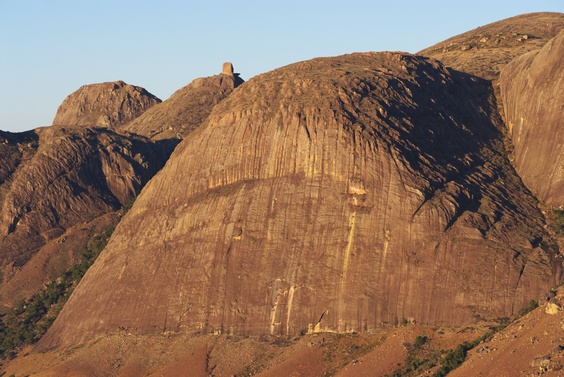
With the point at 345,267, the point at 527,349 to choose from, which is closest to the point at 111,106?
the point at 345,267

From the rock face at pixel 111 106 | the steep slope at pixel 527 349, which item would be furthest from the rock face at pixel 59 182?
the steep slope at pixel 527 349

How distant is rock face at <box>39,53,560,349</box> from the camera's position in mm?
81000

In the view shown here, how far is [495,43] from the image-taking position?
133375 mm

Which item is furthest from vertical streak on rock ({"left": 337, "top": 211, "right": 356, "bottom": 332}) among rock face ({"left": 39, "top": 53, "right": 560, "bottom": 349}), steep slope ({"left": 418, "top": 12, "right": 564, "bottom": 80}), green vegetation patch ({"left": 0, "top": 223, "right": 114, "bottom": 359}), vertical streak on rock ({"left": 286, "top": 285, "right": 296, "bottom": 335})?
steep slope ({"left": 418, "top": 12, "right": 564, "bottom": 80})

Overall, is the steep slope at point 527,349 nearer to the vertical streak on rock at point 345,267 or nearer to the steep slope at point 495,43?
the vertical streak on rock at point 345,267

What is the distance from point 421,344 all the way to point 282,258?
14.9m

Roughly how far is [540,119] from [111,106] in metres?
113

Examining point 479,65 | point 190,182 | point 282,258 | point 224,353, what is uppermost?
point 479,65

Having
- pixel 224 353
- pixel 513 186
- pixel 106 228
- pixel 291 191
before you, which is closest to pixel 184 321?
pixel 224 353

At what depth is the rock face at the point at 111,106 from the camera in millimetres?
192625

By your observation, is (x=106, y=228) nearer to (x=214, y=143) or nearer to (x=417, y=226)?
(x=214, y=143)

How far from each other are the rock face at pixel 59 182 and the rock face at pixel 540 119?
5117 cm

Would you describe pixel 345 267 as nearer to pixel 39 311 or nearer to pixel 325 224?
pixel 325 224

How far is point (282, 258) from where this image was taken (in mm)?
85562
